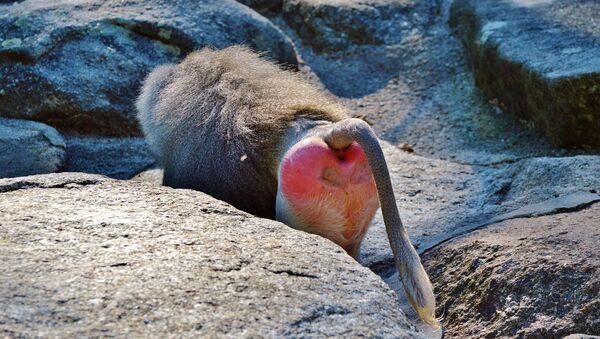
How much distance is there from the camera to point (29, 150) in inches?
139

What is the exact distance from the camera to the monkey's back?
279cm

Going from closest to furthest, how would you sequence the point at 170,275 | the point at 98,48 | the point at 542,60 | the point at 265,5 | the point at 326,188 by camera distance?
1. the point at 170,275
2. the point at 326,188
3. the point at 542,60
4. the point at 98,48
5. the point at 265,5

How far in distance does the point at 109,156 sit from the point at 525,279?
1956mm

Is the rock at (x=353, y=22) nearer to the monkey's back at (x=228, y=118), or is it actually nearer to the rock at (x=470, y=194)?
the rock at (x=470, y=194)

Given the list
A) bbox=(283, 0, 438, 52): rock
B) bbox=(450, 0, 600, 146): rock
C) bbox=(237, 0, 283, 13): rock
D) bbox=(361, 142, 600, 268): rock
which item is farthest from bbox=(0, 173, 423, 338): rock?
bbox=(237, 0, 283, 13): rock

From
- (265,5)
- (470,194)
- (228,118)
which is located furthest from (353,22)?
(228,118)

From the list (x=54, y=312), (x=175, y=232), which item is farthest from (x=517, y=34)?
(x=54, y=312)

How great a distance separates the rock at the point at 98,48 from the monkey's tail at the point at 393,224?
4.97ft

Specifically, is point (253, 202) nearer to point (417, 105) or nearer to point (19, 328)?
point (19, 328)

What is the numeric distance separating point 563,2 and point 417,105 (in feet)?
2.62

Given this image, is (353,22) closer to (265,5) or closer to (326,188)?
(265,5)

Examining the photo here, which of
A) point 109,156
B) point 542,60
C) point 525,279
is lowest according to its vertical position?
point 109,156

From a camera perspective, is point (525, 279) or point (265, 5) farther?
point (265, 5)

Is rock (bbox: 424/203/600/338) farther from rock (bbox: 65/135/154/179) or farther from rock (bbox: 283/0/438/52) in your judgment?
rock (bbox: 283/0/438/52)
